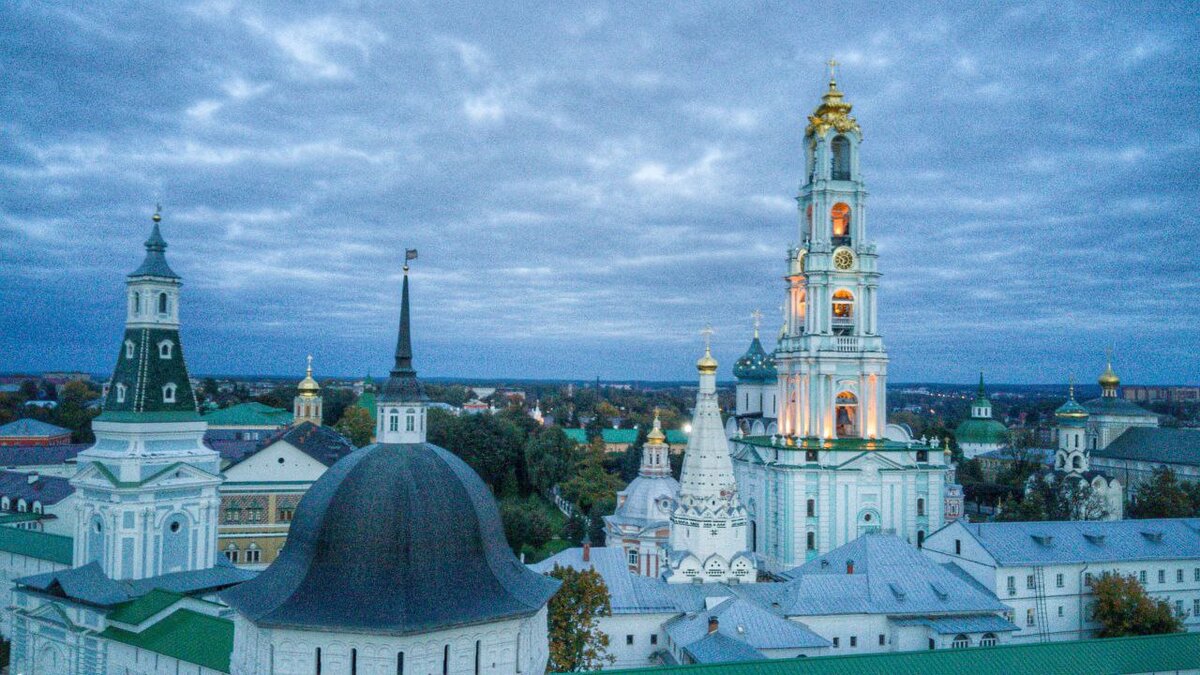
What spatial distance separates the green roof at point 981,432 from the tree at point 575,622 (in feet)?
257

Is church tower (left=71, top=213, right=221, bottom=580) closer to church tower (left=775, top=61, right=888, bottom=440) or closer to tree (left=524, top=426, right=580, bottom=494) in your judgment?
church tower (left=775, top=61, right=888, bottom=440)

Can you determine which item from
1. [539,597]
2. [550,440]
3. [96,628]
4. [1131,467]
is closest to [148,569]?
[96,628]

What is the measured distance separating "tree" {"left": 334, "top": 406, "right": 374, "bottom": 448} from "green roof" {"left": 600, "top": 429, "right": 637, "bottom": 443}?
119ft

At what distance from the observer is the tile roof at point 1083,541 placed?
1380 inches

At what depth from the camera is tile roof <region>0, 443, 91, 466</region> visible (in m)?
55.5

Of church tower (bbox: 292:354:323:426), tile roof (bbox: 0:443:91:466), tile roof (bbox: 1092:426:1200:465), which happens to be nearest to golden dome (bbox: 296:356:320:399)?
church tower (bbox: 292:354:323:426)

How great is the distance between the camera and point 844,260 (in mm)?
47719

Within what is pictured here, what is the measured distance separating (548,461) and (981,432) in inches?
2025

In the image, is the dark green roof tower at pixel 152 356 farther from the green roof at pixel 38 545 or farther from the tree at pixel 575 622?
the tree at pixel 575 622

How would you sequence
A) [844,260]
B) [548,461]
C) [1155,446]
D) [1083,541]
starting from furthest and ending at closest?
1. [548,461]
2. [1155,446]
3. [844,260]
4. [1083,541]

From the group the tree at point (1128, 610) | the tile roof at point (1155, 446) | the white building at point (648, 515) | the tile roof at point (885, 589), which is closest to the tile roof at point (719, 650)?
the tile roof at point (885, 589)

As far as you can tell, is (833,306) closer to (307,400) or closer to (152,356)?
(152,356)

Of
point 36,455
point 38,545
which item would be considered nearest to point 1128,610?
point 38,545

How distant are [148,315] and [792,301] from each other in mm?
32796
